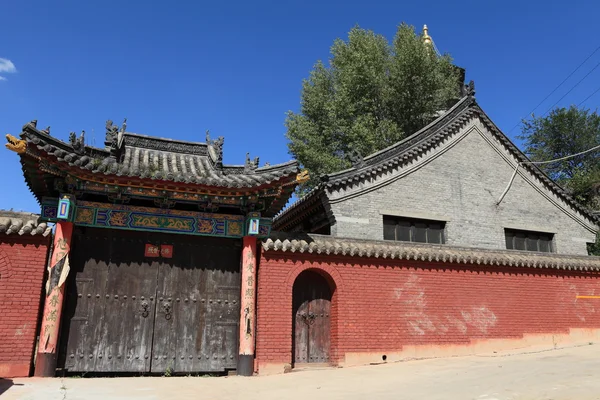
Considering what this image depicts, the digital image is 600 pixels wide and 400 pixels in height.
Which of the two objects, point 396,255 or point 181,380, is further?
point 396,255

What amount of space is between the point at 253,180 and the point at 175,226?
1.84 m

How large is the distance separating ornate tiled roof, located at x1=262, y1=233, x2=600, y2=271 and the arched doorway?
0.78 metres

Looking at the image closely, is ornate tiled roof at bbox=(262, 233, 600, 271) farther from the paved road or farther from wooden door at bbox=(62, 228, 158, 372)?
wooden door at bbox=(62, 228, 158, 372)

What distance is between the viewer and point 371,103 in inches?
998

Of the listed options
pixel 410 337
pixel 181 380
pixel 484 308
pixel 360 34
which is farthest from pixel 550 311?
pixel 360 34

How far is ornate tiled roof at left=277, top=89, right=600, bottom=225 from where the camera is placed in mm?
14844

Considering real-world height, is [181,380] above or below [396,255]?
below

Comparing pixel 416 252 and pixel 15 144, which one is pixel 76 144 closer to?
pixel 15 144

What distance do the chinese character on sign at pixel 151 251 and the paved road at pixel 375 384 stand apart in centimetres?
232

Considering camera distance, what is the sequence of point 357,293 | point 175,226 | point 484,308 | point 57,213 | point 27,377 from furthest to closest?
point 484,308 → point 357,293 → point 175,226 → point 57,213 → point 27,377

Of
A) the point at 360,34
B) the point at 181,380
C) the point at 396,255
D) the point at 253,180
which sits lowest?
the point at 181,380

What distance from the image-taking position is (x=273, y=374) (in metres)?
9.32

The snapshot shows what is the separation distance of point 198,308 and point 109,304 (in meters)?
1.67

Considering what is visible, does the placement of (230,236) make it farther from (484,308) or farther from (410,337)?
(484,308)
